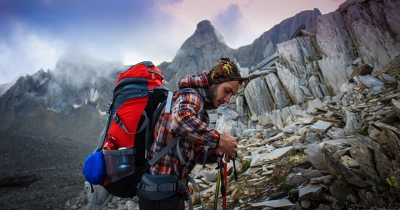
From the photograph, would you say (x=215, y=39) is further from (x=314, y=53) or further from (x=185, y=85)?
(x=185, y=85)

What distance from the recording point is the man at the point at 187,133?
6.50 ft

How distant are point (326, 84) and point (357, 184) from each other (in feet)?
73.4

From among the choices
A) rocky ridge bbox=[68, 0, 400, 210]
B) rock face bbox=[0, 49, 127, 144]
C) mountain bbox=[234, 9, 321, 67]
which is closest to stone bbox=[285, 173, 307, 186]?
rocky ridge bbox=[68, 0, 400, 210]

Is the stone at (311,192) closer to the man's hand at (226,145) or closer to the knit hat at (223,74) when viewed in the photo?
the man's hand at (226,145)

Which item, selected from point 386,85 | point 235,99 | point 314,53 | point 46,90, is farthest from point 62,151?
point 386,85

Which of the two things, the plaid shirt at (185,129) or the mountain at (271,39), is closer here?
the plaid shirt at (185,129)

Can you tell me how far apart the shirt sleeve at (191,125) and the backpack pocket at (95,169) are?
1.00 m

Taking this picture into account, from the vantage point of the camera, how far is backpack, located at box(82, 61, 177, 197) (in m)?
2.22

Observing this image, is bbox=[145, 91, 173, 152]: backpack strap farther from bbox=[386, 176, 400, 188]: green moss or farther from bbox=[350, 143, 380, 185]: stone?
bbox=[350, 143, 380, 185]: stone

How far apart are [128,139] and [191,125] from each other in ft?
2.84

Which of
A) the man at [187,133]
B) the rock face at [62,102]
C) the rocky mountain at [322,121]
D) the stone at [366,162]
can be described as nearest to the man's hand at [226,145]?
the man at [187,133]

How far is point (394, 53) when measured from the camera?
19.2 m

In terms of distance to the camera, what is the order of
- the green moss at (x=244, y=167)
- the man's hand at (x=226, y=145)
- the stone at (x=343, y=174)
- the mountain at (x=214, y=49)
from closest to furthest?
the man's hand at (x=226, y=145)
the stone at (x=343, y=174)
the green moss at (x=244, y=167)
the mountain at (x=214, y=49)

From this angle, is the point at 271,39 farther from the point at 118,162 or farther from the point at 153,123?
the point at 118,162
